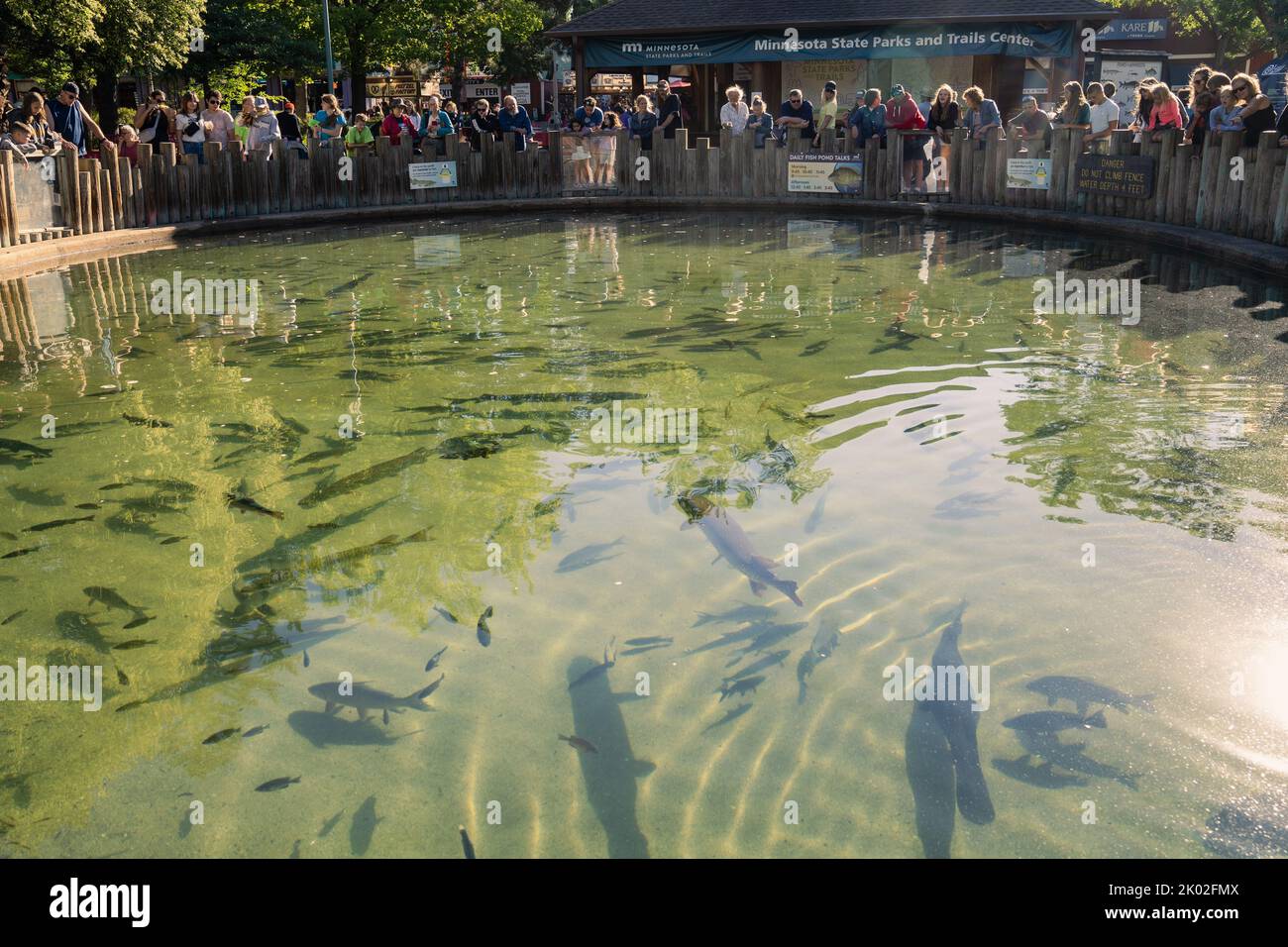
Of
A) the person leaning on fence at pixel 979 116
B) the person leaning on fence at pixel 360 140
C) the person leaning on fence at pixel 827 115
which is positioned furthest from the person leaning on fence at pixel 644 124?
the person leaning on fence at pixel 979 116

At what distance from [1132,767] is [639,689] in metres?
1.86

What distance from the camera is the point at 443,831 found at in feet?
12.8

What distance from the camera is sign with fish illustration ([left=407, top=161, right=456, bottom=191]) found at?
Answer: 21.0 metres

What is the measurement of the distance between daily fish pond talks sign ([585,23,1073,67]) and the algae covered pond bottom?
18.7 metres

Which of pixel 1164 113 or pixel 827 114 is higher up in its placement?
pixel 827 114

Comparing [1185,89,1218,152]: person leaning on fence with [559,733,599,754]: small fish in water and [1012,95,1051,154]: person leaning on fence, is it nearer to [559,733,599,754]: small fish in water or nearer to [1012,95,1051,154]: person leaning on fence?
[1012,95,1051,154]: person leaning on fence

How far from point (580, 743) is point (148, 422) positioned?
5356mm

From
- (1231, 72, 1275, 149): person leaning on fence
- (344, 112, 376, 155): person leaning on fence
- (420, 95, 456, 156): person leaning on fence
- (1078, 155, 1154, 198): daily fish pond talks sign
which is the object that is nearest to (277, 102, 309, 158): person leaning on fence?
(344, 112, 376, 155): person leaning on fence

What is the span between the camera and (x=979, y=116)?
19.2m

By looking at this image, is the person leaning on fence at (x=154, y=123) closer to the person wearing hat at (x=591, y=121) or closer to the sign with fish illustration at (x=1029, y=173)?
the person wearing hat at (x=591, y=121)

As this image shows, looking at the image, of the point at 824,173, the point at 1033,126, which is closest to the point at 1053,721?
the point at 1033,126

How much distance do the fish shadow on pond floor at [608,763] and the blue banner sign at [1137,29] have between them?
146ft

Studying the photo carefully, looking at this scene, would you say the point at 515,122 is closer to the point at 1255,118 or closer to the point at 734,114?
the point at 734,114
